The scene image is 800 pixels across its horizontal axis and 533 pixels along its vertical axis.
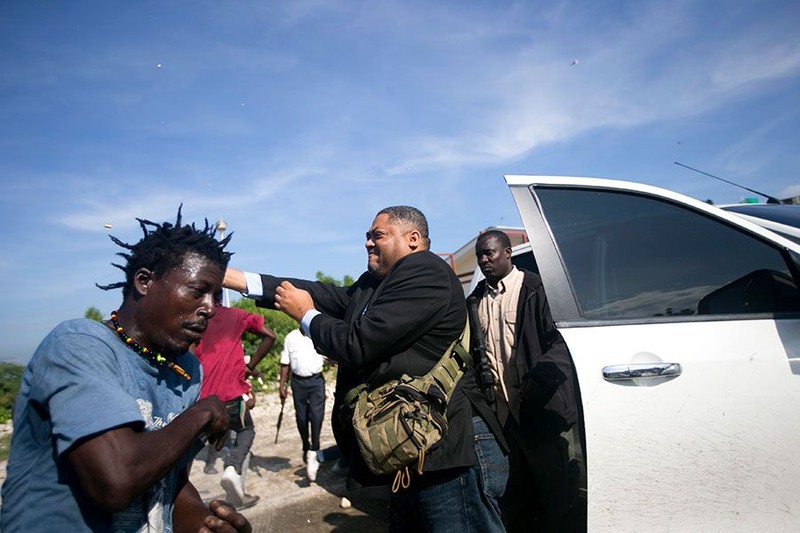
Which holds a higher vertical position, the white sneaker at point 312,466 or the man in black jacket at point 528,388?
the man in black jacket at point 528,388

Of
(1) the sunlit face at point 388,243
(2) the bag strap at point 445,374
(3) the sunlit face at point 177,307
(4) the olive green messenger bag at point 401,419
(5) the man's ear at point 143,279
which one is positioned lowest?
(4) the olive green messenger bag at point 401,419

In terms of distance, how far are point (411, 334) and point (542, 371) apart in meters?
0.87

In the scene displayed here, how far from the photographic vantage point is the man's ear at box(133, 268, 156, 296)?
4.76 ft

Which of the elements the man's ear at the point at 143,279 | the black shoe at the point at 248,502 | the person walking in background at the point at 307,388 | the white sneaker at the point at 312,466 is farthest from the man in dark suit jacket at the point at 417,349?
the person walking in background at the point at 307,388

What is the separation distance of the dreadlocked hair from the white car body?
1.37 m

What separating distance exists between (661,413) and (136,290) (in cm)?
190

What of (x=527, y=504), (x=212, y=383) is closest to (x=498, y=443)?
(x=527, y=504)

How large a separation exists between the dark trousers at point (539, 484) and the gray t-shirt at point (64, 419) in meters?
1.78

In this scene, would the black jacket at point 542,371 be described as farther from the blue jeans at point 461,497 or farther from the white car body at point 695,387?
the blue jeans at point 461,497

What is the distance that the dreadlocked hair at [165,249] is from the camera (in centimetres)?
147

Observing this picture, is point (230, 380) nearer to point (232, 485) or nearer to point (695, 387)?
point (232, 485)

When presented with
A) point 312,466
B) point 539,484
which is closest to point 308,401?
point 312,466

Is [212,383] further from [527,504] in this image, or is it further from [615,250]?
[615,250]

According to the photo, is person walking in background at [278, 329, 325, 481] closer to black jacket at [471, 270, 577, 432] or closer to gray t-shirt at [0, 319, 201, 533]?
black jacket at [471, 270, 577, 432]
